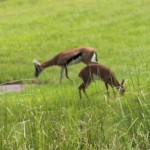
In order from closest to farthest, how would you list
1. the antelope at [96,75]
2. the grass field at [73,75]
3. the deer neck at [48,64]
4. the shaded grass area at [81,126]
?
the shaded grass area at [81,126]
the grass field at [73,75]
the antelope at [96,75]
the deer neck at [48,64]

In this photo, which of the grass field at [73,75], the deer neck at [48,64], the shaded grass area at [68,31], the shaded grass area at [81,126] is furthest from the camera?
the shaded grass area at [68,31]

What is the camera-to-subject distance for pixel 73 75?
1580 cm

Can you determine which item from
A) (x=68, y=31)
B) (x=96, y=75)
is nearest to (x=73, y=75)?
(x=96, y=75)

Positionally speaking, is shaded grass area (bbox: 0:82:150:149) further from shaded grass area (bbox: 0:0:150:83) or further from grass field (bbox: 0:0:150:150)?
shaded grass area (bbox: 0:0:150:83)

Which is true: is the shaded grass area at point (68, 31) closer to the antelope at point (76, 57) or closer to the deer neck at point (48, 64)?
the deer neck at point (48, 64)

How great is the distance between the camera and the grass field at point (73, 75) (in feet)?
26.5

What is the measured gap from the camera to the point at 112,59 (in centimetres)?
1738

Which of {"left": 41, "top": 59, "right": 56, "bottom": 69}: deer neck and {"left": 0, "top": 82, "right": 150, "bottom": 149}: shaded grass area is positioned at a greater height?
{"left": 0, "top": 82, "right": 150, "bottom": 149}: shaded grass area

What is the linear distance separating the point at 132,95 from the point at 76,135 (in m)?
1.29

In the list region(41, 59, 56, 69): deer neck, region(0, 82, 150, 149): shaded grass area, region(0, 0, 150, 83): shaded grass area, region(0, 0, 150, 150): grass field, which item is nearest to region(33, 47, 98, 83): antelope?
region(41, 59, 56, 69): deer neck

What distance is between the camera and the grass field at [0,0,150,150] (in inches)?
318

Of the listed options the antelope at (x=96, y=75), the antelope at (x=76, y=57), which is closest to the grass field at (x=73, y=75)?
the antelope at (x=96, y=75)

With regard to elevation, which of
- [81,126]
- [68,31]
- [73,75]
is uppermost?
[81,126]

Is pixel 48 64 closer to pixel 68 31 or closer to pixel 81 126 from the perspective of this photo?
pixel 68 31
